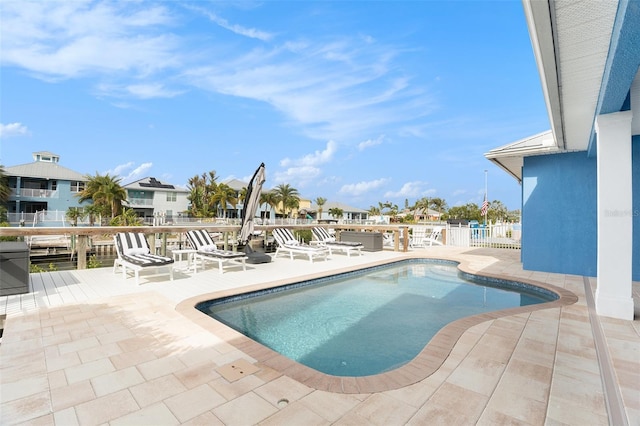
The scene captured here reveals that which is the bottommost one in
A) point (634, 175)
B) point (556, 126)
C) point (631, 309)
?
point (631, 309)

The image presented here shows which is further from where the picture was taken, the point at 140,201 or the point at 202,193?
the point at 202,193

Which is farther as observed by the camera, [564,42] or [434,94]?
[434,94]

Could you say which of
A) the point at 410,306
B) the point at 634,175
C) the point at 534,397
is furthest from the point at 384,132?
the point at 534,397

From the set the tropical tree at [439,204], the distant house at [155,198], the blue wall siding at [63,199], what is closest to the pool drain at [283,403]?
the blue wall siding at [63,199]

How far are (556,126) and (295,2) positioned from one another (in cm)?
1011

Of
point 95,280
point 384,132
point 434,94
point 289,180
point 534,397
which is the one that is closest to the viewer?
point 534,397

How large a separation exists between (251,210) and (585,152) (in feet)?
27.1

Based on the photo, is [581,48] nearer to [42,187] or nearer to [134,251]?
[134,251]

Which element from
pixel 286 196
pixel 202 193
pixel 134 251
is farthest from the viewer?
pixel 286 196

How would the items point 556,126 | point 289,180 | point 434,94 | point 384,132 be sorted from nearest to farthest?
point 556,126, point 434,94, point 384,132, point 289,180

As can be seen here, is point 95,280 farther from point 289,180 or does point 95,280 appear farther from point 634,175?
point 289,180

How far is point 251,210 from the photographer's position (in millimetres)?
8047

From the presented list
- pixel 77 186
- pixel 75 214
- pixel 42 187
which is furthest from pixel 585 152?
pixel 42 187

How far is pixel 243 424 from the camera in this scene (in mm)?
1979
